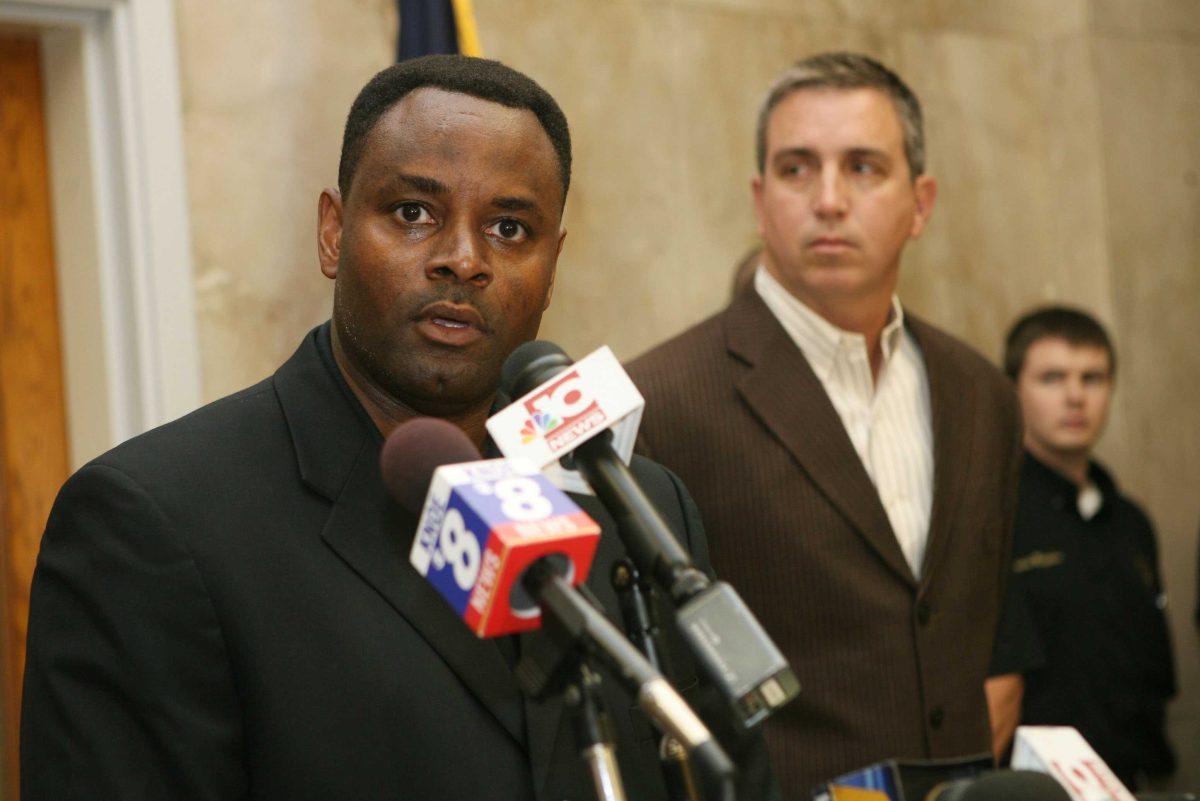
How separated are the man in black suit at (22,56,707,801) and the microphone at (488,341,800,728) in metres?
0.28

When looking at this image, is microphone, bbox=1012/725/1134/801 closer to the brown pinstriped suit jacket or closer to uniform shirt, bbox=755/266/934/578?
the brown pinstriped suit jacket

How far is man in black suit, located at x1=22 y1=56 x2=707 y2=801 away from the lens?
4.77 ft

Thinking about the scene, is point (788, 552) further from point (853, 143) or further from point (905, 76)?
point (905, 76)

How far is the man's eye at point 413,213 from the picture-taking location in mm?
1678

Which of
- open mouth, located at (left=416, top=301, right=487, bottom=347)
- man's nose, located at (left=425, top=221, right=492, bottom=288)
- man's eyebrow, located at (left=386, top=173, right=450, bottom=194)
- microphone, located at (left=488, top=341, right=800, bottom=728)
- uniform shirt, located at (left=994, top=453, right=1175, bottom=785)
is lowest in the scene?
uniform shirt, located at (left=994, top=453, right=1175, bottom=785)

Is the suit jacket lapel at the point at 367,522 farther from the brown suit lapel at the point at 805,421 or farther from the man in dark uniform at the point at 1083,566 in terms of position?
the man in dark uniform at the point at 1083,566

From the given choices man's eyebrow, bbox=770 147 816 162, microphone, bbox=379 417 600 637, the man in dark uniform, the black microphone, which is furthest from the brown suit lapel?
microphone, bbox=379 417 600 637

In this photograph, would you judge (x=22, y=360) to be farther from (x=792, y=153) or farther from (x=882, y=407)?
(x=882, y=407)

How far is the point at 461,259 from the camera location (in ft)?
5.38

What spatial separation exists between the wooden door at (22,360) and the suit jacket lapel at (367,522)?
1873mm

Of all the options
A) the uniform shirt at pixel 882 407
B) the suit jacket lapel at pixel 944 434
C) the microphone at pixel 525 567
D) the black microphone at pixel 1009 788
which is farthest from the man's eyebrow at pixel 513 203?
the suit jacket lapel at pixel 944 434

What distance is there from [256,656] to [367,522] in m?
0.20

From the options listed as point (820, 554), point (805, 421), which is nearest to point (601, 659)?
point (820, 554)

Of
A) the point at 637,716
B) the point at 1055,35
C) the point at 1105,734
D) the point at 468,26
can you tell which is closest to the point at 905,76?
the point at 1055,35
